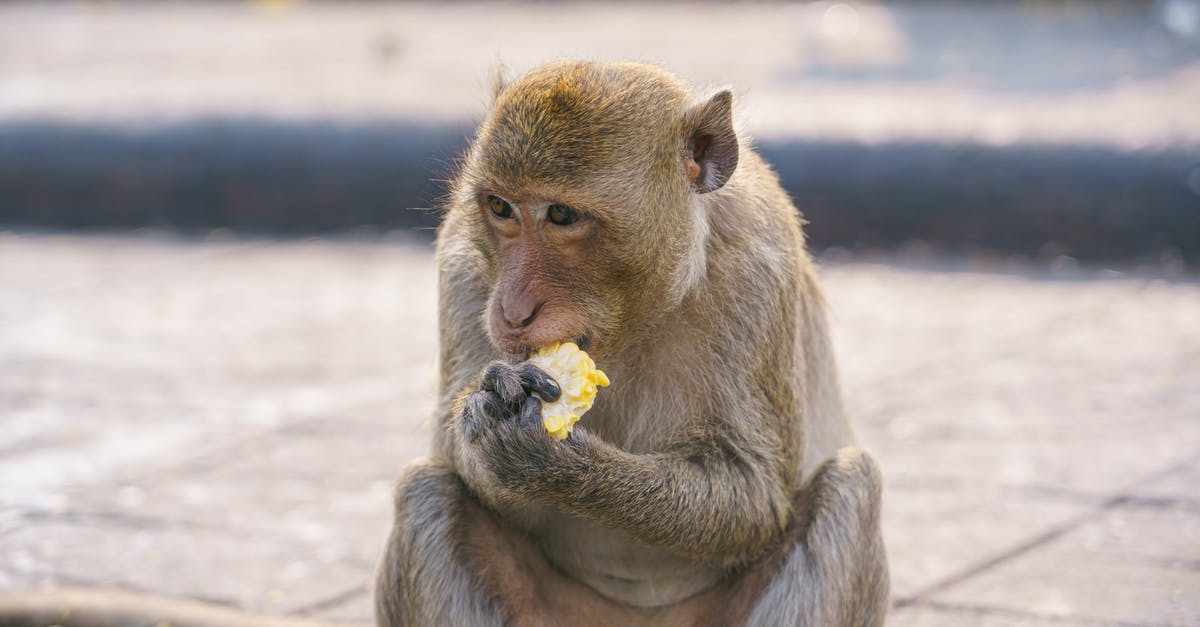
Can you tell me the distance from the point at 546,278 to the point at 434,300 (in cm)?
498

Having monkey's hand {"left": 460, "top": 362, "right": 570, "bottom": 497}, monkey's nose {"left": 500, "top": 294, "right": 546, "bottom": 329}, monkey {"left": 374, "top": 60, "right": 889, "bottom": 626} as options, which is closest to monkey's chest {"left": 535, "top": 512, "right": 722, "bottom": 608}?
monkey {"left": 374, "top": 60, "right": 889, "bottom": 626}

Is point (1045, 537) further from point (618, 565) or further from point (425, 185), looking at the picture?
point (425, 185)

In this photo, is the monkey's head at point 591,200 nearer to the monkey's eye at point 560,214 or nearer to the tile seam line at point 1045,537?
the monkey's eye at point 560,214

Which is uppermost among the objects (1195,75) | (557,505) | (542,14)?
(557,505)

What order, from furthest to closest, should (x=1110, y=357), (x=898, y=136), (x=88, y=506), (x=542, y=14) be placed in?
1. (x=542, y=14)
2. (x=898, y=136)
3. (x=1110, y=357)
4. (x=88, y=506)

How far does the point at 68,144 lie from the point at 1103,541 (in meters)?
7.59

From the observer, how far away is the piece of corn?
11.0 feet

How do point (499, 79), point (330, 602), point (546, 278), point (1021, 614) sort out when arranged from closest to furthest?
point (546, 278), point (499, 79), point (1021, 614), point (330, 602)

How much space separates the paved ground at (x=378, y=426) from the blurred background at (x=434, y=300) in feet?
0.06

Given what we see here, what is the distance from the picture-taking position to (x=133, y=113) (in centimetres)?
1046

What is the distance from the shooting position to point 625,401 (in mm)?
3801

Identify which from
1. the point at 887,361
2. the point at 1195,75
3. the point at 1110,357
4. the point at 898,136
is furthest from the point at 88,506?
the point at 1195,75

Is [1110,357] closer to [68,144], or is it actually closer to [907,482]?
[907,482]

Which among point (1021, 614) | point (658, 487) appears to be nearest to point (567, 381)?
point (658, 487)
